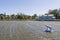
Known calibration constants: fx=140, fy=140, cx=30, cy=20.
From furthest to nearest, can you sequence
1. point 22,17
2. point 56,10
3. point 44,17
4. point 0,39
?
point 56,10 → point 22,17 → point 44,17 → point 0,39

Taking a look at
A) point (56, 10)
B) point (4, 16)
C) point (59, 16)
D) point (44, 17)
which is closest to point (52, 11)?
point (56, 10)

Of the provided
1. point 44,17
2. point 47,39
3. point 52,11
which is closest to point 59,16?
point 44,17

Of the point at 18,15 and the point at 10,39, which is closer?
the point at 10,39

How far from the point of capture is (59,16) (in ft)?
237

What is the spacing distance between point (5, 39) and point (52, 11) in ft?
272

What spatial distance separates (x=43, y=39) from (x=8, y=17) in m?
71.4

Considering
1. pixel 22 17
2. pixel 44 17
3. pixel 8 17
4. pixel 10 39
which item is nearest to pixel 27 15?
pixel 22 17

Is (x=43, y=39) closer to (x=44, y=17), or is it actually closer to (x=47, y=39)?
(x=47, y=39)

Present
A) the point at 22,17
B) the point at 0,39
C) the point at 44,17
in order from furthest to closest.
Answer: the point at 22,17 → the point at 44,17 → the point at 0,39

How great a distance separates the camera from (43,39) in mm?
8883

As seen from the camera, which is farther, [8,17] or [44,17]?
[8,17]

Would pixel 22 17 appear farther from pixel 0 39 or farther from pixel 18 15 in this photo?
pixel 0 39

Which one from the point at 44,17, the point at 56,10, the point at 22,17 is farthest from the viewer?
the point at 56,10

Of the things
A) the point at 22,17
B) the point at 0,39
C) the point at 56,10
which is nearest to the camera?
the point at 0,39
